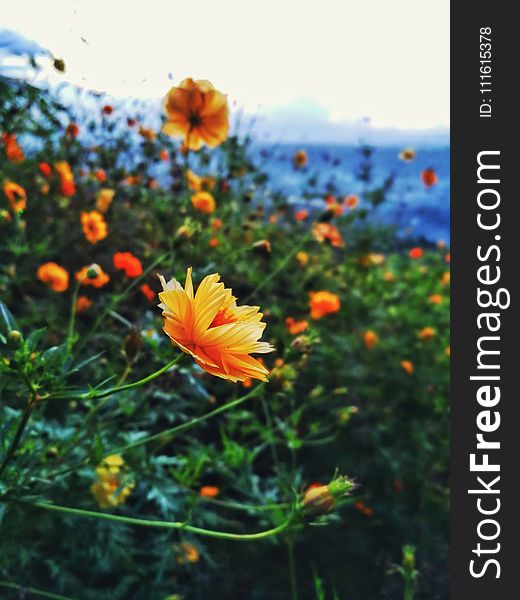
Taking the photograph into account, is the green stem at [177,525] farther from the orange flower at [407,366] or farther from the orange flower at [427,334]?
the orange flower at [427,334]

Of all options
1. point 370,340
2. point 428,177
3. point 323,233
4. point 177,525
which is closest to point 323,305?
point 323,233

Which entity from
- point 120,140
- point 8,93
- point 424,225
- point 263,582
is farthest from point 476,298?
point 424,225

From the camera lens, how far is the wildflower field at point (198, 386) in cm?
106

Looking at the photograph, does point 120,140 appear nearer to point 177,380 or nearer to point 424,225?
point 177,380

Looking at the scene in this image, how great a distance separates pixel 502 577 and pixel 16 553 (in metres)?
0.87

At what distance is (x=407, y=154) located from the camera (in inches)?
129

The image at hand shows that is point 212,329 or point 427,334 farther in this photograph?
point 427,334

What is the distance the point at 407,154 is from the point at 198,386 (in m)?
2.38

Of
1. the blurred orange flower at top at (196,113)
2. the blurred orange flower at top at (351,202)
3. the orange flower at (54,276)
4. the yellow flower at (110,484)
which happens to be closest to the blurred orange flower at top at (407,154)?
the blurred orange flower at top at (351,202)

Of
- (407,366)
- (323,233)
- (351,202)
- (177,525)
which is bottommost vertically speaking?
(177,525)

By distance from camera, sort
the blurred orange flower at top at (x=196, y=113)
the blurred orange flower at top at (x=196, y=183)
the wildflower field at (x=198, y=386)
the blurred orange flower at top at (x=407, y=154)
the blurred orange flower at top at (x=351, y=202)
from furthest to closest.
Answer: the blurred orange flower at top at (x=407, y=154) < the blurred orange flower at top at (x=351, y=202) < the blurred orange flower at top at (x=196, y=183) < the blurred orange flower at top at (x=196, y=113) < the wildflower field at (x=198, y=386)

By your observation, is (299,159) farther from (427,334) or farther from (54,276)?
(54,276)

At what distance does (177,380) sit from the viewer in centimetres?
140

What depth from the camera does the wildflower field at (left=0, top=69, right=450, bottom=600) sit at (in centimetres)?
106
